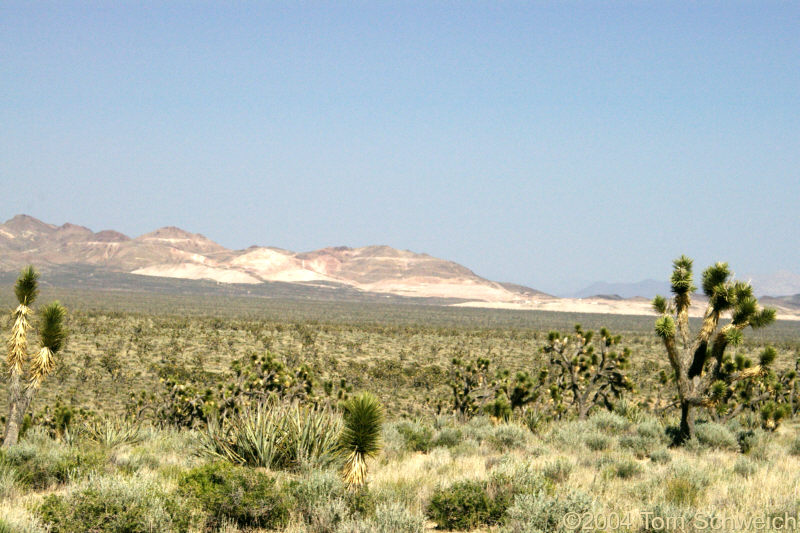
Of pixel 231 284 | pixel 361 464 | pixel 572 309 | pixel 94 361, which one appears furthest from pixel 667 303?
pixel 231 284

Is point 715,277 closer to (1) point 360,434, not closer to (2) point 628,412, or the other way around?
(2) point 628,412

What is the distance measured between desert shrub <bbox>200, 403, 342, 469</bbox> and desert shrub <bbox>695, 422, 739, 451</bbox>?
7176mm

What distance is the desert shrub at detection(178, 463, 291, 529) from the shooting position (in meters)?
6.79

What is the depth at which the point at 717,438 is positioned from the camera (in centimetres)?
1225

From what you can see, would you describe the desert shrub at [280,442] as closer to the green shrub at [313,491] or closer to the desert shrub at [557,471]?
the green shrub at [313,491]

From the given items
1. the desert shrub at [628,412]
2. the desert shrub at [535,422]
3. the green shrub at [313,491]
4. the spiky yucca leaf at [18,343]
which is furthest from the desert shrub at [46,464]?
the desert shrub at [628,412]

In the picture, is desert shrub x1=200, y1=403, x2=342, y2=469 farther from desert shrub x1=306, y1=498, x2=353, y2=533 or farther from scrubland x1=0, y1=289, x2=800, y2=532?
desert shrub x1=306, y1=498, x2=353, y2=533

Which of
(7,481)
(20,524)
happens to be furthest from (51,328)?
(20,524)

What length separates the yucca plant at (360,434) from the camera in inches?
291

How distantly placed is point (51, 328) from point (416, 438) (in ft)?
23.1

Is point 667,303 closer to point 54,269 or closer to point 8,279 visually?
point 8,279

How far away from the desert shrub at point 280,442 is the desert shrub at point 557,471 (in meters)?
2.82

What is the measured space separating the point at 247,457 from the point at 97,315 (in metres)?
46.8

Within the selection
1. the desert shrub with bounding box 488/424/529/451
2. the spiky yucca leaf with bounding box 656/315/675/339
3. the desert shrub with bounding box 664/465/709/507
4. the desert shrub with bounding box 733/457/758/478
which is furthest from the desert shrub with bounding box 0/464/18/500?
the spiky yucca leaf with bounding box 656/315/675/339
